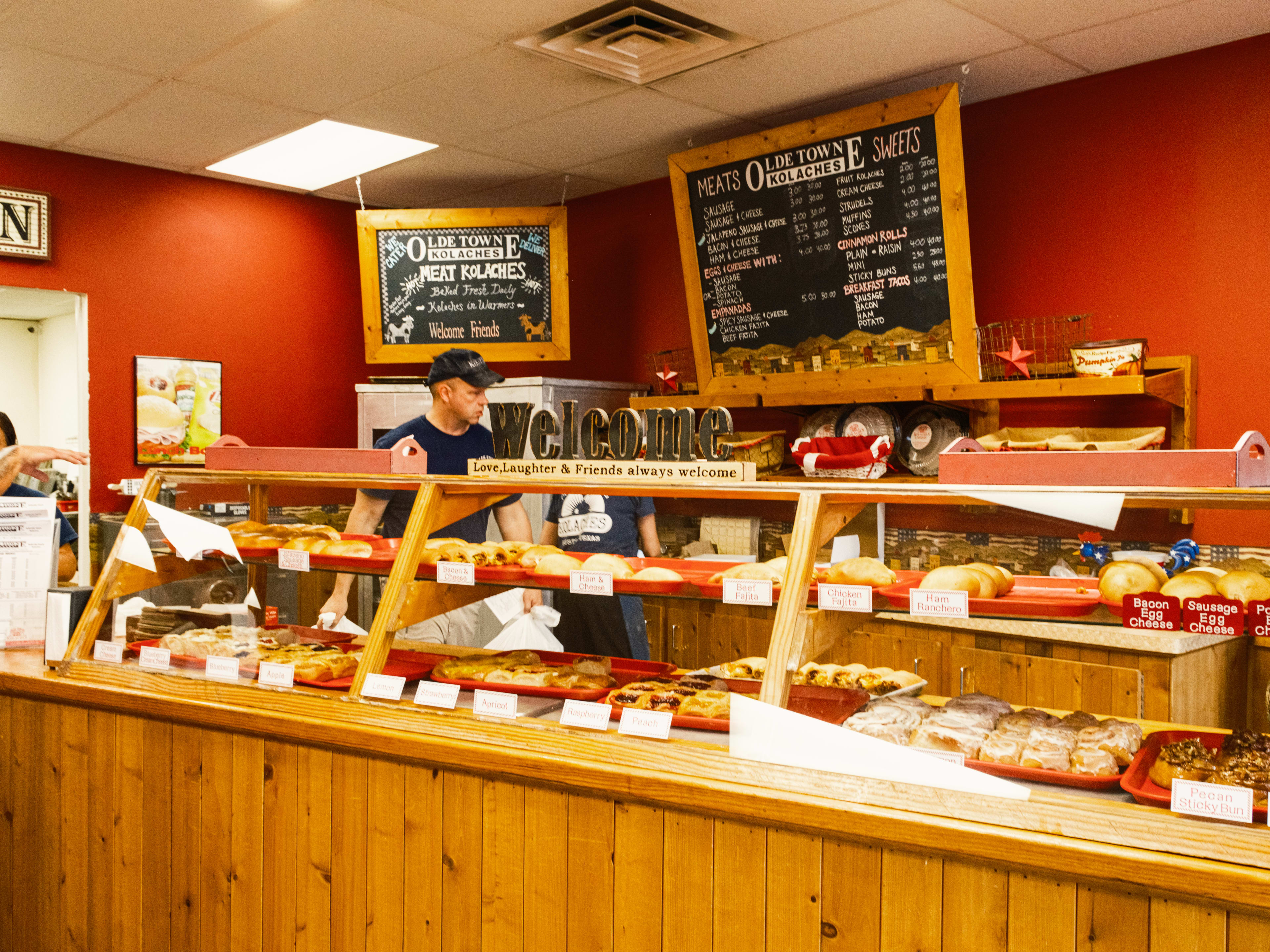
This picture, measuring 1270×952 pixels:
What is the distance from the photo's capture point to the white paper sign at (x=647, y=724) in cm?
188

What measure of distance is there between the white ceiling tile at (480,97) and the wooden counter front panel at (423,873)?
2.66m

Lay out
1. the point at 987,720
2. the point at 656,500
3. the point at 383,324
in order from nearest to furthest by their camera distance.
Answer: the point at 987,720 < the point at 656,500 < the point at 383,324

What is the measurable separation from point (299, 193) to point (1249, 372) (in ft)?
15.8

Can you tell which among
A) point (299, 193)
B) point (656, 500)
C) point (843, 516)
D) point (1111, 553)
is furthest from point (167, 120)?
point (1111, 553)

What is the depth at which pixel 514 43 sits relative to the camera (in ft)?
12.0

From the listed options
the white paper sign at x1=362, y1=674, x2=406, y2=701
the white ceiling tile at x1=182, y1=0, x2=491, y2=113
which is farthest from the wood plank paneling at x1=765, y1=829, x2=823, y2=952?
the white ceiling tile at x1=182, y1=0, x2=491, y2=113

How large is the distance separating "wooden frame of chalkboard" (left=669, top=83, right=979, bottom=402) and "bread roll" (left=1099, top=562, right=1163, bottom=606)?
233 cm

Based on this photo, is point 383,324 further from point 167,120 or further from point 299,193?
point 167,120

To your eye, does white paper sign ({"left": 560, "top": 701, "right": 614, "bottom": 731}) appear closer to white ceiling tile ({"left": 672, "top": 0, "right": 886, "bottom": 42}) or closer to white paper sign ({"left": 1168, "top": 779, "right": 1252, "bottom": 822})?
white paper sign ({"left": 1168, "top": 779, "right": 1252, "bottom": 822})

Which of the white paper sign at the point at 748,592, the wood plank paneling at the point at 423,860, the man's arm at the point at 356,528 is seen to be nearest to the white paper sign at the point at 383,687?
the wood plank paneling at the point at 423,860

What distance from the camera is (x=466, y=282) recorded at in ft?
18.0

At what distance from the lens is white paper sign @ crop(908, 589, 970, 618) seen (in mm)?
1762

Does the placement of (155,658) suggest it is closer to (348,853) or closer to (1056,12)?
(348,853)

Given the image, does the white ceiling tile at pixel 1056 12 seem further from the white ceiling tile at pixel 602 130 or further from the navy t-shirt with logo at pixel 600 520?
the navy t-shirt with logo at pixel 600 520
